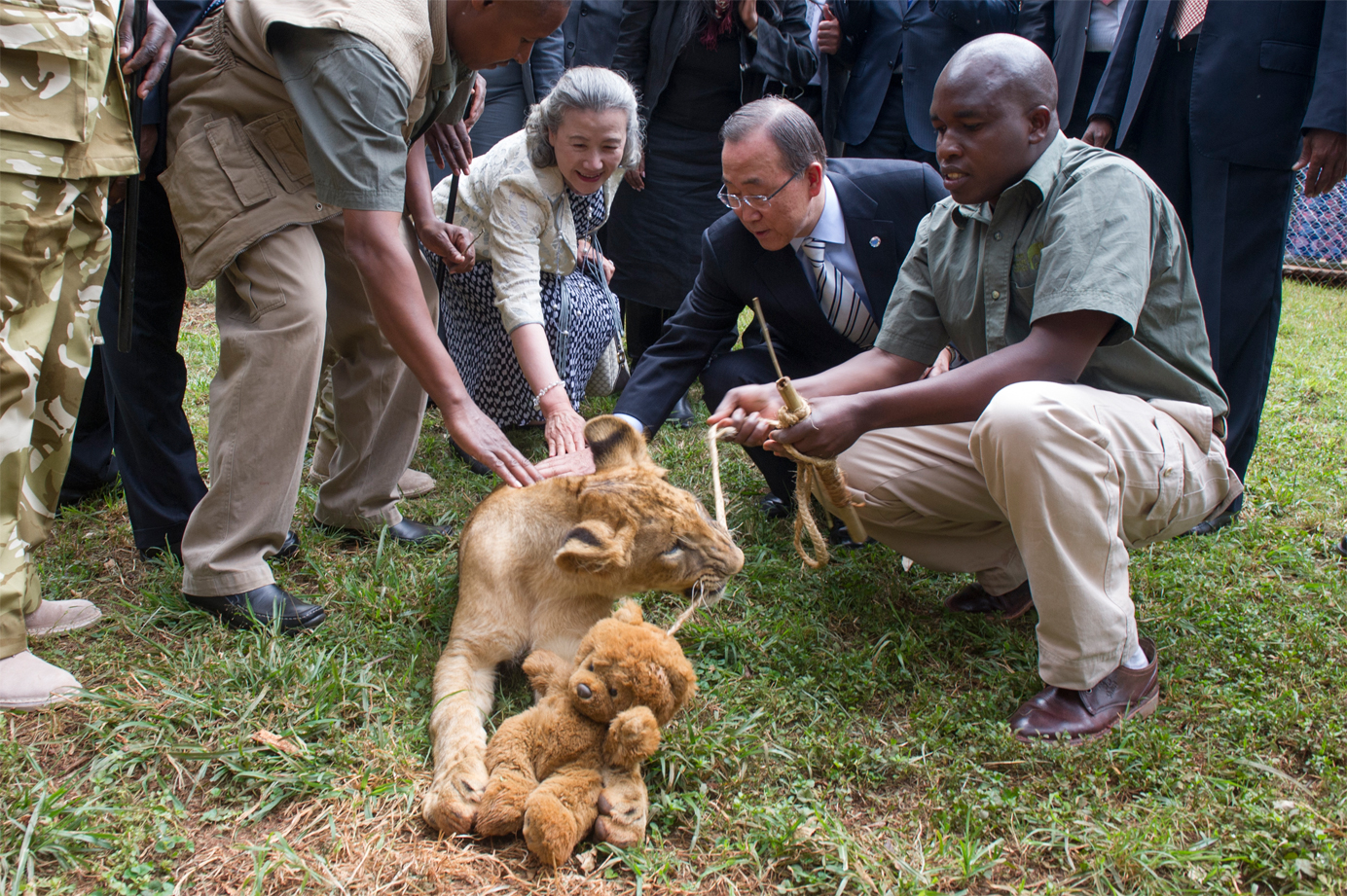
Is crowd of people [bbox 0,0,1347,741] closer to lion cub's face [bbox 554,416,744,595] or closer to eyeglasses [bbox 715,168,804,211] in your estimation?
eyeglasses [bbox 715,168,804,211]

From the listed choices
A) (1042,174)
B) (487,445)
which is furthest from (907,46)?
(487,445)

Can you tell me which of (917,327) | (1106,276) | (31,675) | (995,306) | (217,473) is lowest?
(31,675)

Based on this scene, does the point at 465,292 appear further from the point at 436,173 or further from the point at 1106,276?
the point at 1106,276

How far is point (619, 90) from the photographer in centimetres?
447

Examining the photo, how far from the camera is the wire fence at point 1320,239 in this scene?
466 inches

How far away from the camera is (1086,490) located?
2787 millimetres

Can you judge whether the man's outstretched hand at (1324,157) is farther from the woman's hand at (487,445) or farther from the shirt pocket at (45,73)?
the shirt pocket at (45,73)

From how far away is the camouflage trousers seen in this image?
2646 mm

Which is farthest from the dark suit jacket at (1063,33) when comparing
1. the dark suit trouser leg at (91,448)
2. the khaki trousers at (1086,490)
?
the dark suit trouser leg at (91,448)

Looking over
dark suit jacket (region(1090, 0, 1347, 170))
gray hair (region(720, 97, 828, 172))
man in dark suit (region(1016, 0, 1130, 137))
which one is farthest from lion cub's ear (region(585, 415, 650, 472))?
man in dark suit (region(1016, 0, 1130, 137))

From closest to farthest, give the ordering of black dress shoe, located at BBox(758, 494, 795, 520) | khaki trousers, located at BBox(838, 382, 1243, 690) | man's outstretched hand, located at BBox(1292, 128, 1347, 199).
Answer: khaki trousers, located at BBox(838, 382, 1243, 690), man's outstretched hand, located at BBox(1292, 128, 1347, 199), black dress shoe, located at BBox(758, 494, 795, 520)

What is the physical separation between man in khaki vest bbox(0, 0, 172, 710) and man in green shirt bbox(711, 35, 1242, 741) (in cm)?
214

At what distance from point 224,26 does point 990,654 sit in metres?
3.53

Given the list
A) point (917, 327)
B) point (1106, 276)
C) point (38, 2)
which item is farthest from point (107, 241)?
point (1106, 276)
